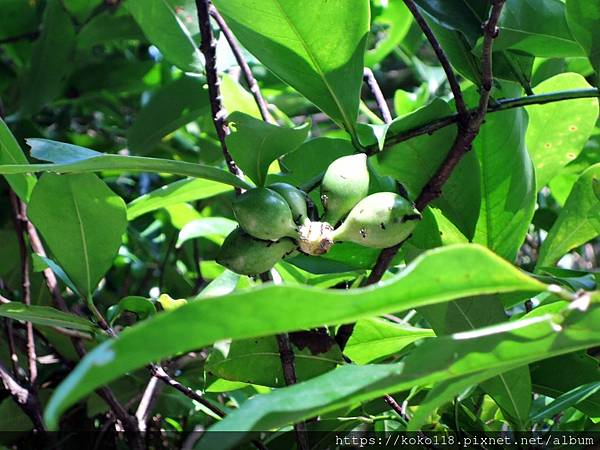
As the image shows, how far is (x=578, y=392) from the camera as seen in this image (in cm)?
75

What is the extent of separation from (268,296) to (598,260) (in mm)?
1790

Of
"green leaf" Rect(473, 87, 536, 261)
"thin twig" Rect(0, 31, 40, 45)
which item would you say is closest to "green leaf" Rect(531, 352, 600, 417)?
"green leaf" Rect(473, 87, 536, 261)

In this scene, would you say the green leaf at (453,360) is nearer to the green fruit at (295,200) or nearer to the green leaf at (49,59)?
the green fruit at (295,200)

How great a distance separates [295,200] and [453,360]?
0.69 ft

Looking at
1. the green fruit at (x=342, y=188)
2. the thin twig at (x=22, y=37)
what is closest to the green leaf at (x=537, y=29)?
the green fruit at (x=342, y=188)

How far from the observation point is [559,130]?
94 cm

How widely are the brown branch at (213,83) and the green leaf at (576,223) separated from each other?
1.23ft

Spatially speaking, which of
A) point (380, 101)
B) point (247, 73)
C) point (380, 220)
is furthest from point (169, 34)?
point (380, 220)

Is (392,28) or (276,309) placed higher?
(276,309)

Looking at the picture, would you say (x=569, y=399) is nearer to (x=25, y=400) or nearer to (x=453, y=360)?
(x=453, y=360)

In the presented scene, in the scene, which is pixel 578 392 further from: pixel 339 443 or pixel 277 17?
pixel 277 17

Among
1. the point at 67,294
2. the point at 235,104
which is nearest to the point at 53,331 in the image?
the point at 67,294

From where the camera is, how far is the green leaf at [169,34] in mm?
1009

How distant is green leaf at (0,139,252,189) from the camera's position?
2.06 ft
